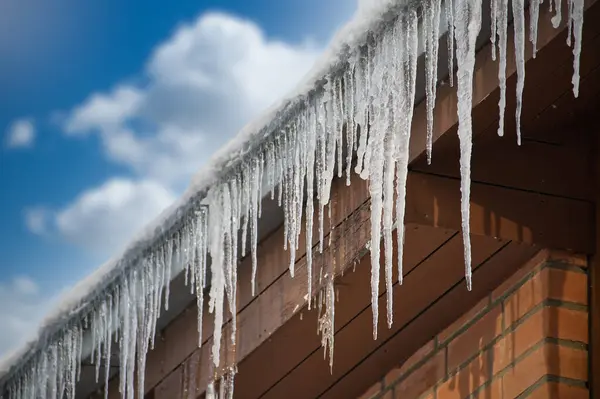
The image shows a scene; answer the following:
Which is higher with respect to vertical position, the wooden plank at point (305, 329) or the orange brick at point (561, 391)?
the wooden plank at point (305, 329)

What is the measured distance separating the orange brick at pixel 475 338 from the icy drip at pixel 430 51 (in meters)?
0.77

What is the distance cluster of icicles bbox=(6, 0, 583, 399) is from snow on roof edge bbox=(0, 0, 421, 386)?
0.07 feet

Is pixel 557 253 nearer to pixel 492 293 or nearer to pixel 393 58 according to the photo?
pixel 492 293

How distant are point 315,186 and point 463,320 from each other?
78 cm

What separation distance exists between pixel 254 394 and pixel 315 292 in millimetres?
555

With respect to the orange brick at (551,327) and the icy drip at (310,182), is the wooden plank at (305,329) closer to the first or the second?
the icy drip at (310,182)

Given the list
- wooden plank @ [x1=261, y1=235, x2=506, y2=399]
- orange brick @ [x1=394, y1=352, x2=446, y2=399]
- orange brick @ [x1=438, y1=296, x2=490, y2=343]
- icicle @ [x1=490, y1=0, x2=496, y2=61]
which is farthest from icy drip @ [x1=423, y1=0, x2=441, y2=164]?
orange brick @ [x1=394, y1=352, x2=446, y2=399]

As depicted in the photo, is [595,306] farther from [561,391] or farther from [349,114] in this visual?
[349,114]

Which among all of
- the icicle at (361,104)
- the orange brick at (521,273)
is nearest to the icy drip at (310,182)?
the icicle at (361,104)

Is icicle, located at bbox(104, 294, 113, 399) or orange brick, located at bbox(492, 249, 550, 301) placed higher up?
orange brick, located at bbox(492, 249, 550, 301)

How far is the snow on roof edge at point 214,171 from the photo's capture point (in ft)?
6.54

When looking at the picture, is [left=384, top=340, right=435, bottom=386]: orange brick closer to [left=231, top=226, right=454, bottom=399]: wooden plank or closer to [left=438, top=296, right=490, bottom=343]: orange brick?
[left=438, top=296, right=490, bottom=343]: orange brick

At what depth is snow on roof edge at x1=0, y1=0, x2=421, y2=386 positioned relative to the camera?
6.54 feet

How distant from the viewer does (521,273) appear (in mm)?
2668
